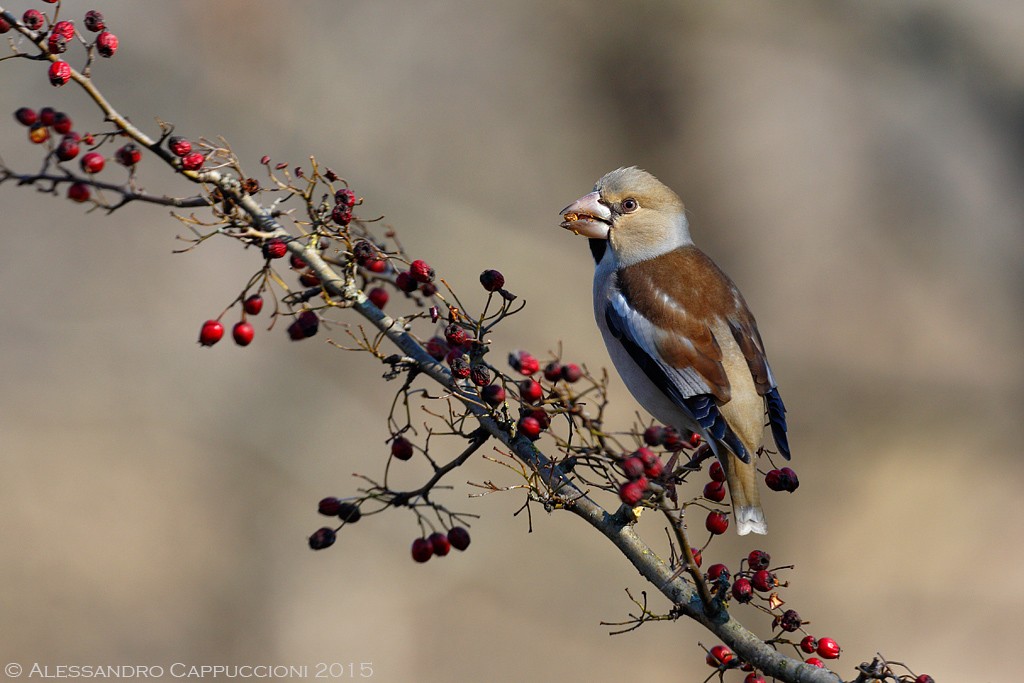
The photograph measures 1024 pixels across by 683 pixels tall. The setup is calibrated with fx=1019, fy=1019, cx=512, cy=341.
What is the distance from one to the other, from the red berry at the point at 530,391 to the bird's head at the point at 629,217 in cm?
176

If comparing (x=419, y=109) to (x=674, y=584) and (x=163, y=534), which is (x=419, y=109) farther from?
(x=674, y=584)

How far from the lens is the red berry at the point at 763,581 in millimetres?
2417

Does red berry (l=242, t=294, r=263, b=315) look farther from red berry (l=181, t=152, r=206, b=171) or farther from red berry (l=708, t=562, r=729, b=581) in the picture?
red berry (l=708, t=562, r=729, b=581)

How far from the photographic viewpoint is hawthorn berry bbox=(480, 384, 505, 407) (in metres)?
2.37

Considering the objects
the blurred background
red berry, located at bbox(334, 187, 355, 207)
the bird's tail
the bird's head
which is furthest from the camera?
the blurred background

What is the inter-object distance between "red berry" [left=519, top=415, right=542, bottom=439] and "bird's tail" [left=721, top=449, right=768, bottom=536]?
859 millimetres

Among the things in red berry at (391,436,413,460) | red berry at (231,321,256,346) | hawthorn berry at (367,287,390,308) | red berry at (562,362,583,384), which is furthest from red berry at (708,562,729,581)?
red berry at (231,321,256,346)

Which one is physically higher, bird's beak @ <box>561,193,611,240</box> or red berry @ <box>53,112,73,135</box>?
bird's beak @ <box>561,193,611,240</box>

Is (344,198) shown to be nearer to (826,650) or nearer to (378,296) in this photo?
(378,296)

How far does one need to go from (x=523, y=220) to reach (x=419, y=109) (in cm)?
149

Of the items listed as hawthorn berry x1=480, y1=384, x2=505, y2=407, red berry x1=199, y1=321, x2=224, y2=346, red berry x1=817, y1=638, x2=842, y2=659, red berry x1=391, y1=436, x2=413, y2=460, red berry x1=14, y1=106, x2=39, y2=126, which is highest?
red berry x1=14, y1=106, x2=39, y2=126

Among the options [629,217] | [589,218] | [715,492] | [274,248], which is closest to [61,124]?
[274,248]

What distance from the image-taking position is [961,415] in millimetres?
8844

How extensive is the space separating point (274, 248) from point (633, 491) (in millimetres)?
989
